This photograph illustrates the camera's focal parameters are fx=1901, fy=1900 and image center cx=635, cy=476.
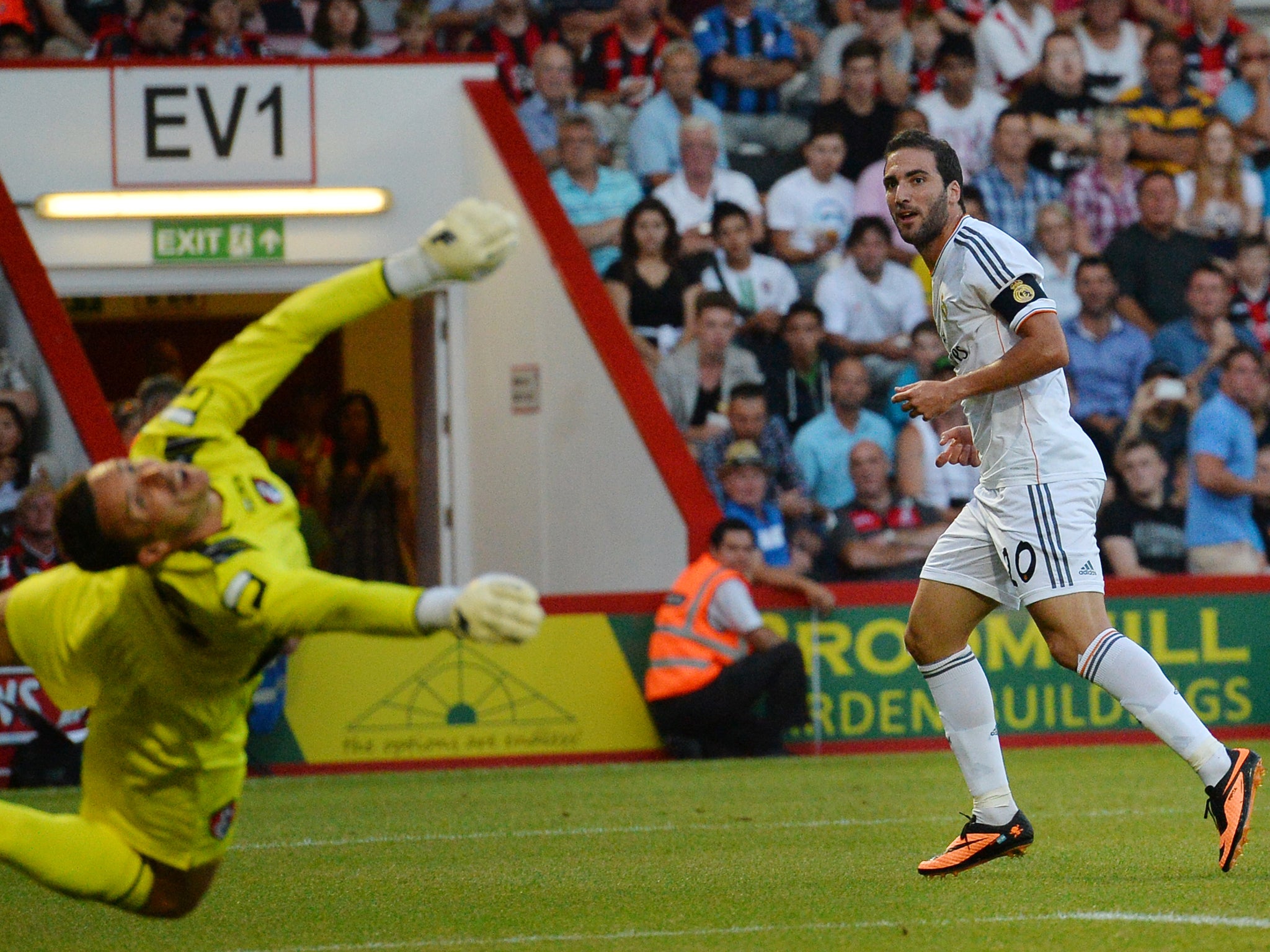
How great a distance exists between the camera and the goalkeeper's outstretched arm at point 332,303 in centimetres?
432

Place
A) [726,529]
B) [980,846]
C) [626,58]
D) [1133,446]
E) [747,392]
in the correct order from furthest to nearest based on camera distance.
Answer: [626,58], [1133,446], [747,392], [726,529], [980,846]

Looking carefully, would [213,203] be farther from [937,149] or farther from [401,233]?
[937,149]

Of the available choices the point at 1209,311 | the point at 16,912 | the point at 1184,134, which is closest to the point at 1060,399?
the point at 16,912

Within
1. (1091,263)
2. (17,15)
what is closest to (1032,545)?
(1091,263)

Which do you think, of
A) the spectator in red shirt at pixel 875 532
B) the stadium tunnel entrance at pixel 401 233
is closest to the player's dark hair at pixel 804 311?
the spectator in red shirt at pixel 875 532

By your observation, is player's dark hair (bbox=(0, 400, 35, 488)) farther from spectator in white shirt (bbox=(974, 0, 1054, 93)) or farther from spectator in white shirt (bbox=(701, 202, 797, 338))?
spectator in white shirt (bbox=(974, 0, 1054, 93))

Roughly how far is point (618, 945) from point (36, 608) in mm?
1669

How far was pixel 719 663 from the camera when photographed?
1083cm

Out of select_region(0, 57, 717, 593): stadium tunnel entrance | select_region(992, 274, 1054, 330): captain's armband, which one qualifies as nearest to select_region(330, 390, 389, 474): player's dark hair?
Answer: select_region(0, 57, 717, 593): stadium tunnel entrance

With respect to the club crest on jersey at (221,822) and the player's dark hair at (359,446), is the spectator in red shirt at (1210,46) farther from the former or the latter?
the club crest on jersey at (221,822)

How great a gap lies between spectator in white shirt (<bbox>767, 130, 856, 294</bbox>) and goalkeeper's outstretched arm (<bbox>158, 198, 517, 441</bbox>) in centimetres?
856

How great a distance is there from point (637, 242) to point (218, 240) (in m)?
2.87

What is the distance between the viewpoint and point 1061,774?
31.3ft

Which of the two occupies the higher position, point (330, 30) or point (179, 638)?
point (330, 30)
